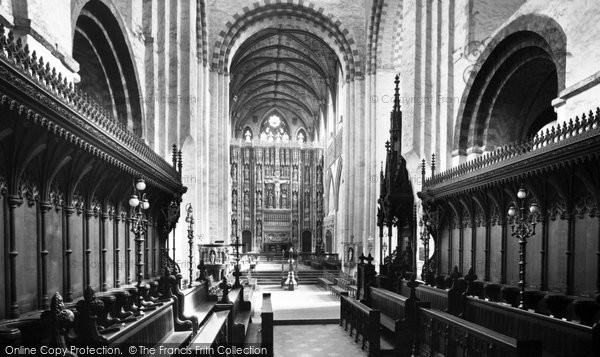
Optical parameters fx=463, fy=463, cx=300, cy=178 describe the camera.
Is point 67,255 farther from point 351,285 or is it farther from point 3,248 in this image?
point 351,285

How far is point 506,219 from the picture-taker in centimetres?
909

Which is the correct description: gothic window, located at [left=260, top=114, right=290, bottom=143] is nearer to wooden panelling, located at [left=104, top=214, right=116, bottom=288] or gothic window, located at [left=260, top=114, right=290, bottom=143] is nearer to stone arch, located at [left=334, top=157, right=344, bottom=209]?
stone arch, located at [left=334, top=157, right=344, bottom=209]

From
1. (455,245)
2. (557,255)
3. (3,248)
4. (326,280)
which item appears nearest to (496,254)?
(455,245)

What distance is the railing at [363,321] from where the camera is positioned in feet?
24.0

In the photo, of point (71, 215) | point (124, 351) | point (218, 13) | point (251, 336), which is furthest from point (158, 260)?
point (218, 13)

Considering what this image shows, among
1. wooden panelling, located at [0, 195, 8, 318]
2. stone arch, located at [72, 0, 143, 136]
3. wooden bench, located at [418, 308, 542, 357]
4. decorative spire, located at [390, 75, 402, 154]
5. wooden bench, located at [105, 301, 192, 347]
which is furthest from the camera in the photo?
decorative spire, located at [390, 75, 402, 154]

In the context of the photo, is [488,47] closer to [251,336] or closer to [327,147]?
[251,336]

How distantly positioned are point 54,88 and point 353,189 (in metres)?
18.4

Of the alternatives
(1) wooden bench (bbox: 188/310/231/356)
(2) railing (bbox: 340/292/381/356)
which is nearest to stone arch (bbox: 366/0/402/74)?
(2) railing (bbox: 340/292/381/356)

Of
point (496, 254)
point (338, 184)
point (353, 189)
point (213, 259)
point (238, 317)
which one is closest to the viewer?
point (238, 317)

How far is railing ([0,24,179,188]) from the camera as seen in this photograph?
3803 mm

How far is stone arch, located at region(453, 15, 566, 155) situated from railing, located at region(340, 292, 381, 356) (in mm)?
5263

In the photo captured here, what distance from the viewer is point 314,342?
29.8 feet

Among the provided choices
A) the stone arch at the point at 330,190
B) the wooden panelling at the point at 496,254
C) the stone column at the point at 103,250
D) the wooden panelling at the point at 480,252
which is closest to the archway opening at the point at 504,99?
the wooden panelling at the point at 480,252
